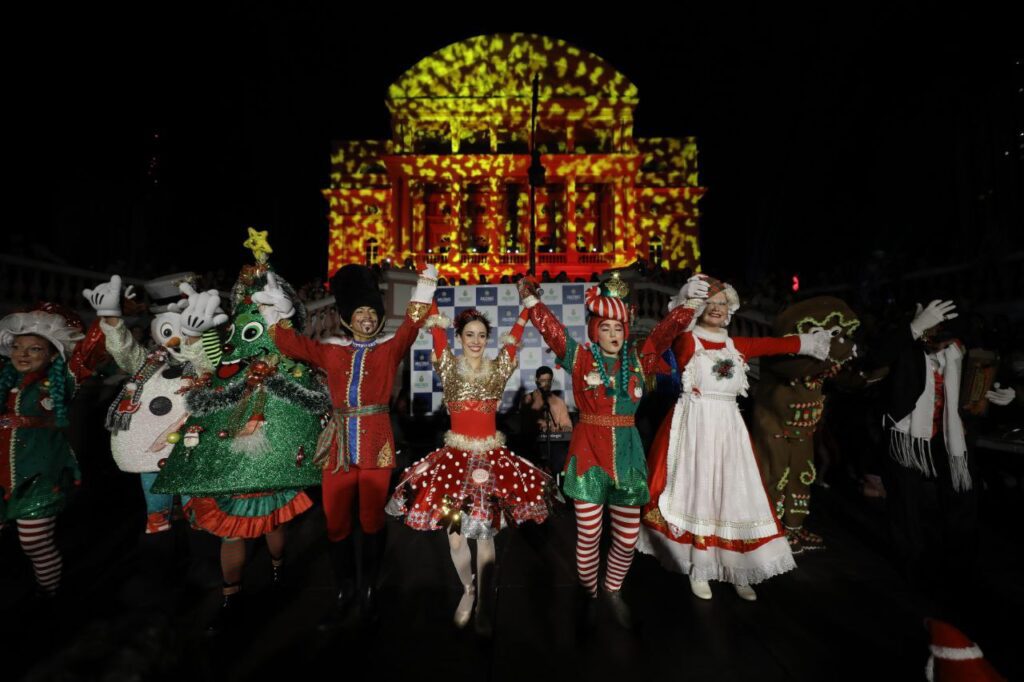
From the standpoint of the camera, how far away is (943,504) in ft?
11.3

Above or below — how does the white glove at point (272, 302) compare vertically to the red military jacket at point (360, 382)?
above

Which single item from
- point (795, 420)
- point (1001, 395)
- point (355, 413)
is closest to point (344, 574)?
point (355, 413)

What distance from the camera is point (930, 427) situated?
3.37 meters

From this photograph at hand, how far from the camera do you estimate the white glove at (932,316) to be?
3.19 metres

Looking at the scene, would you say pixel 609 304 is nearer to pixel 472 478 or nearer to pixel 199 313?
pixel 472 478

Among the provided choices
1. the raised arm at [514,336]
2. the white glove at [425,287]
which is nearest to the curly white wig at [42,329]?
the white glove at [425,287]

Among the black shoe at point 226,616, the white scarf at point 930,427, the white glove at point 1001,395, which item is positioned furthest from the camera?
the white glove at point 1001,395

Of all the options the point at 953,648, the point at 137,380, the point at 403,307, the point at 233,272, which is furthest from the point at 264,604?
the point at 233,272

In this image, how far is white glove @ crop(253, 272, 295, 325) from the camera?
117 inches

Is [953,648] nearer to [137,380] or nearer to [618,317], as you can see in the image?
[618,317]

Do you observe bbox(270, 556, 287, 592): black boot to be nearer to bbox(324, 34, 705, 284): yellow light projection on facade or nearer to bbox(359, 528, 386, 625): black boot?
bbox(359, 528, 386, 625): black boot

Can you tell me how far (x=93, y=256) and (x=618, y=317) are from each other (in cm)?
1441

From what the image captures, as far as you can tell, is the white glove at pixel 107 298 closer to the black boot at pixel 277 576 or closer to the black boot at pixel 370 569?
the black boot at pixel 277 576

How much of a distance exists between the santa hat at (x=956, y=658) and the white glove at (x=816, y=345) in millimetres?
1895
